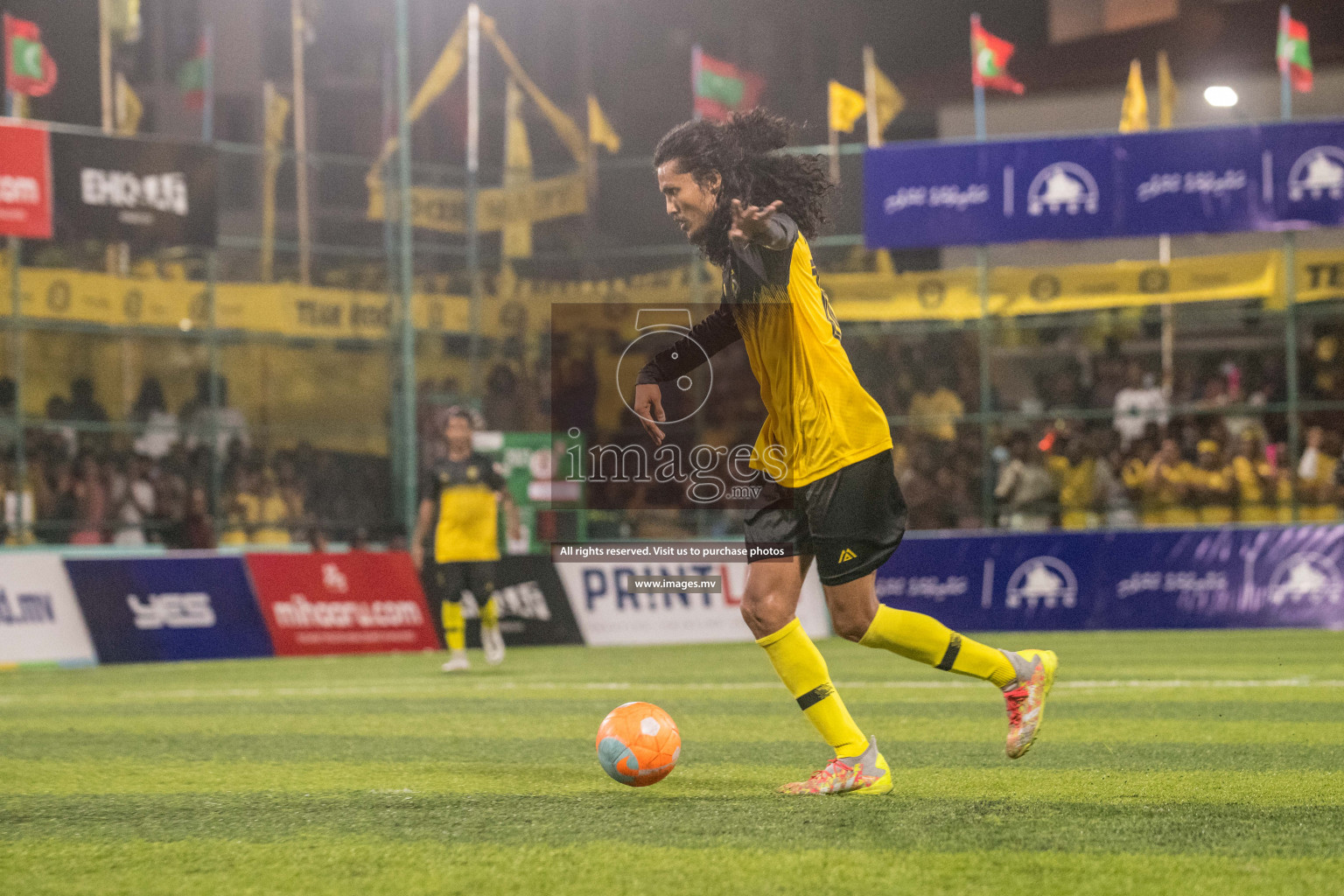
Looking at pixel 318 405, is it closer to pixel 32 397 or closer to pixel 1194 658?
pixel 32 397

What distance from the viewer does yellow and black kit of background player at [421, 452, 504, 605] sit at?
44.4 feet

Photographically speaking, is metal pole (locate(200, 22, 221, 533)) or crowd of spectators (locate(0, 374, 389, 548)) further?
metal pole (locate(200, 22, 221, 533))

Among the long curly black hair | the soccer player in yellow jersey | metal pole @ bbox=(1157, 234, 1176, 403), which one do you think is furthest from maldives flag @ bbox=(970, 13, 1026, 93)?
the soccer player in yellow jersey

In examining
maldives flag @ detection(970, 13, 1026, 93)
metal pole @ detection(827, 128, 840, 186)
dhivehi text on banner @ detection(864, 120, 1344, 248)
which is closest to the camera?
dhivehi text on banner @ detection(864, 120, 1344, 248)

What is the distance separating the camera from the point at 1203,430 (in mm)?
20031

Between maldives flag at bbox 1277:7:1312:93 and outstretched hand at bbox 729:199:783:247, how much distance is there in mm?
18821

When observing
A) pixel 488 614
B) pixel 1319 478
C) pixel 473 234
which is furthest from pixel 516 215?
pixel 1319 478

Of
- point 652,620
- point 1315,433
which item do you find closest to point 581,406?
point 652,620

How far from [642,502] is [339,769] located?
50.0 ft

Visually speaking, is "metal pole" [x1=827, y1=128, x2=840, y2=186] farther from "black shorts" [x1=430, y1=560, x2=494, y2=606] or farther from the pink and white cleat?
the pink and white cleat

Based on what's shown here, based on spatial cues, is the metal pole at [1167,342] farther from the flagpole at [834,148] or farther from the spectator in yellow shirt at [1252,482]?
the flagpole at [834,148]

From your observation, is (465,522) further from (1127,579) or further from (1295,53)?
(1295,53)

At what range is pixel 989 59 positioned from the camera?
72.7 feet

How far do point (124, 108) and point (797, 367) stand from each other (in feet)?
67.8
